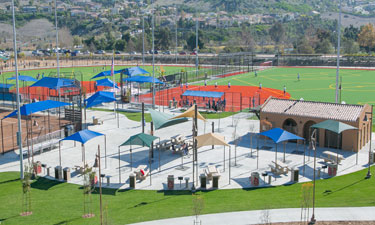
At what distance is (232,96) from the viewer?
166 feet

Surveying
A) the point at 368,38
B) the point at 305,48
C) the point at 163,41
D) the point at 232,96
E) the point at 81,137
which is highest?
the point at 368,38

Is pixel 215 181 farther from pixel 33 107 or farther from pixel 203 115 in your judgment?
pixel 203 115

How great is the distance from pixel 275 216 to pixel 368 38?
134439 millimetres

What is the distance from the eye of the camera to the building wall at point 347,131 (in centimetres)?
3134

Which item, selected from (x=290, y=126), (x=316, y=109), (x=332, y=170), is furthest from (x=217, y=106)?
(x=332, y=170)

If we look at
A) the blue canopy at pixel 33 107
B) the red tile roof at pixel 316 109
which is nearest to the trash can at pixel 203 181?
the red tile roof at pixel 316 109

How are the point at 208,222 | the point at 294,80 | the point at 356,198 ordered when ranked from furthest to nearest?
the point at 294,80, the point at 356,198, the point at 208,222

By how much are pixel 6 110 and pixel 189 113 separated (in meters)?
26.4

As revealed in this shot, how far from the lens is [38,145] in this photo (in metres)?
32.8

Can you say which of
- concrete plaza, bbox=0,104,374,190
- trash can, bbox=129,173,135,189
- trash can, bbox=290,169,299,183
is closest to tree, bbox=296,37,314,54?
concrete plaza, bbox=0,104,374,190

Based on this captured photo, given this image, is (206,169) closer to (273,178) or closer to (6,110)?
(273,178)

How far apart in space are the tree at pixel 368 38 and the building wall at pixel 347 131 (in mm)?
116517

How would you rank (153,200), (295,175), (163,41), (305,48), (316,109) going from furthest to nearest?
1. (163,41)
2. (305,48)
3. (316,109)
4. (295,175)
5. (153,200)

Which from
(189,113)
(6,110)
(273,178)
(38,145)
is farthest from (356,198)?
(6,110)
